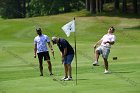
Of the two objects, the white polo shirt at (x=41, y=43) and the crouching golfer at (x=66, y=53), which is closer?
the crouching golfer at (x=66, y=53)

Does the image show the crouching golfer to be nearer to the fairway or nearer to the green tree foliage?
the fairway

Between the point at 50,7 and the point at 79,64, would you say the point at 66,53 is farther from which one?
the point at 50,7

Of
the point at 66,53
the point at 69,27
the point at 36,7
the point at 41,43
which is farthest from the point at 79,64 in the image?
the point at 36,7

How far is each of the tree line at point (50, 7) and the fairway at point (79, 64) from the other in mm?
12365

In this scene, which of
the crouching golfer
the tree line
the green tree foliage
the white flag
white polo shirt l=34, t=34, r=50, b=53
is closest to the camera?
the white flag

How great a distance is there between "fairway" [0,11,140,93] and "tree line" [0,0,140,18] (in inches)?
487

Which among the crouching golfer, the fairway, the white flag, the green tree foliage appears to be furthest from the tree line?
the white flag

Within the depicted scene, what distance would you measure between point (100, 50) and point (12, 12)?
6608cm

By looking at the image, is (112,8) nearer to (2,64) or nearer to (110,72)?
(2,64)

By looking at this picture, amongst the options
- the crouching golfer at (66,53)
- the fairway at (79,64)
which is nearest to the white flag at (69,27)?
the crouching golfer at (66,53)

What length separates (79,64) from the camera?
1027 inches

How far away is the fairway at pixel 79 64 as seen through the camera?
1712 centimetres

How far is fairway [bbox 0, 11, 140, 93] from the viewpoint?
674 inches

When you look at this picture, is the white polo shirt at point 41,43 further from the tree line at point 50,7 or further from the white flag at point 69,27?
the tree line at point 50,7
